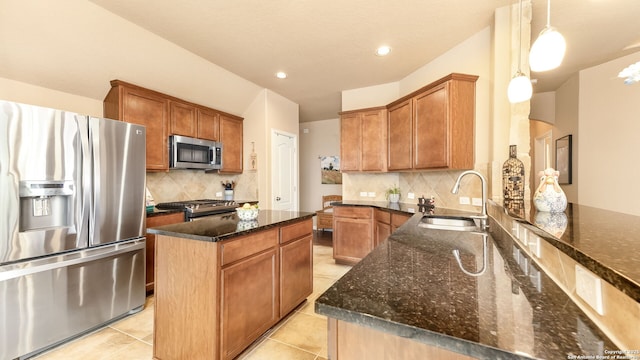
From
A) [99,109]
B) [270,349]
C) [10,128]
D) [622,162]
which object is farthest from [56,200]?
[622,162]

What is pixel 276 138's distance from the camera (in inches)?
187

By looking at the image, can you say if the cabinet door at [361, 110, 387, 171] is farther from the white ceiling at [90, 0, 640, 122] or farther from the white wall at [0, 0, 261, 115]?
the white wall at [0, 0, 261, 115]

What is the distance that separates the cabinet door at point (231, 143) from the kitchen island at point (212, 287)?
2463 millimetres

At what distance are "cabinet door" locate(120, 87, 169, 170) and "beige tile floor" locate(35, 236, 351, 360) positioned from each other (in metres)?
1.77

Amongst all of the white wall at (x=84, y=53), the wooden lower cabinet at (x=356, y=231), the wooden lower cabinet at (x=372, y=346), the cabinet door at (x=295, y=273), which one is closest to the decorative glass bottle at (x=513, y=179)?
the wooden lower cabinet at (x=356, y=231)

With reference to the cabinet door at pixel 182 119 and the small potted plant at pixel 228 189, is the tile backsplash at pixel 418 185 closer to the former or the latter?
the small potted plant at pixel 228 189

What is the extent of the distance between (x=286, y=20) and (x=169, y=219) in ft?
8.36

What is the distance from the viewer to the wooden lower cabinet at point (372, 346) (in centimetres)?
62

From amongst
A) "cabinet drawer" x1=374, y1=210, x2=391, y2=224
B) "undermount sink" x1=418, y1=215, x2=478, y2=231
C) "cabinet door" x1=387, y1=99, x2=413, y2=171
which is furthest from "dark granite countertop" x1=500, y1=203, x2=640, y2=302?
"cabinet door" x1=387, y1=99, x2=413, y2=171

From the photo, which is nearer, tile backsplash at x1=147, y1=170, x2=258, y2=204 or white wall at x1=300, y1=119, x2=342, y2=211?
tile backsplash at x1=147, y1=170, x2=258, y2=204

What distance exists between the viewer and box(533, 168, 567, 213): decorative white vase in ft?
4.42

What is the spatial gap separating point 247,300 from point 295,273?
614mm

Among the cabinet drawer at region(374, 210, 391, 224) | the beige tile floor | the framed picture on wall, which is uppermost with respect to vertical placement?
the framed picture on wall

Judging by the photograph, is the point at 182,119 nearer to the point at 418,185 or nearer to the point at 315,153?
the point at 418,185
